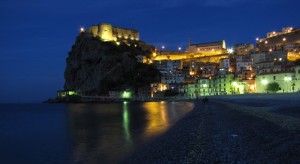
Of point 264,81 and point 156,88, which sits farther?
point 156,88

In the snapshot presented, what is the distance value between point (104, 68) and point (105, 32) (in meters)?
24.0

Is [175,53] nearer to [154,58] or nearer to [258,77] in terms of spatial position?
[154,58]

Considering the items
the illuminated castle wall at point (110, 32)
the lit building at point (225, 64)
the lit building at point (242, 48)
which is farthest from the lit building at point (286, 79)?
the illuminated castle wall at point (110, 32)

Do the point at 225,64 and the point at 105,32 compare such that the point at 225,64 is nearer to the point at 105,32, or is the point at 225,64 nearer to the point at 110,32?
the point at 110,32

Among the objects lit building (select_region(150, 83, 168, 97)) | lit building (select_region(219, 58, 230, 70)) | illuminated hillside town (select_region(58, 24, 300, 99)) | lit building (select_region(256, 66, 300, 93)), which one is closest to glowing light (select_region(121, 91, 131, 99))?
illuminated hillside town (select_region(58, 24, 300, 99))

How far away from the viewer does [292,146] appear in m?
7.78

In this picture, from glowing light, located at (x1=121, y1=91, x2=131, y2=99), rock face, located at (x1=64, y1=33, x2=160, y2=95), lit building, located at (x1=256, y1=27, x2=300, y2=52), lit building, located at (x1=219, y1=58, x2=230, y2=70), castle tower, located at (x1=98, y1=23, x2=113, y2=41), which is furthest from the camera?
castle tower, located at (x1=98, y1=23, x2=113, y2=41)

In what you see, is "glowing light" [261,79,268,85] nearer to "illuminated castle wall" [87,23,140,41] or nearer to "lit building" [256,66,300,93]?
"lit building" [256,66,300,93]

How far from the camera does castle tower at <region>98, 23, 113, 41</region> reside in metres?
120

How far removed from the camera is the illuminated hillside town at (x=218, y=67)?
64.0 m

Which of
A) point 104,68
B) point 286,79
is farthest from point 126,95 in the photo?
point 286,79

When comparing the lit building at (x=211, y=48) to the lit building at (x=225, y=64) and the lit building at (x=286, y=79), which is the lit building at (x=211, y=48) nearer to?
the lit building at (x=225, y=64)

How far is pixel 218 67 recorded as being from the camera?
102 meters

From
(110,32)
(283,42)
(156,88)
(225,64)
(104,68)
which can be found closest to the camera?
(156,88)
